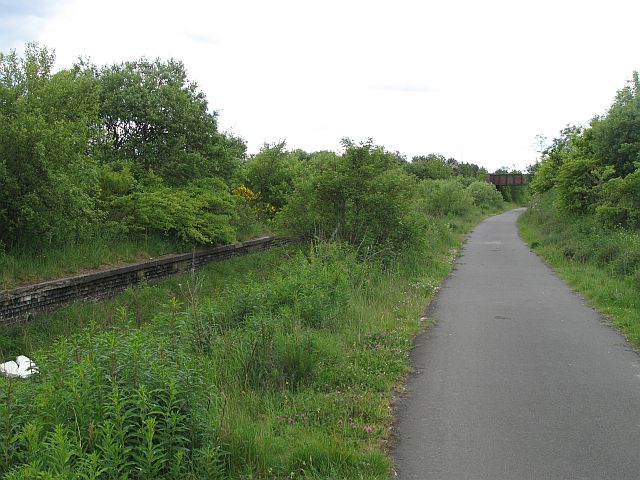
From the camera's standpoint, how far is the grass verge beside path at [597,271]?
1014 cm

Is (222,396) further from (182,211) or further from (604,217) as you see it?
(604,217)

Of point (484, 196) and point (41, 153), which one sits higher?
point (484, 196)

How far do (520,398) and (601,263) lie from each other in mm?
10728

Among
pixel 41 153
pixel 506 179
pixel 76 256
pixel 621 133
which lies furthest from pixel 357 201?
pixel 506 179

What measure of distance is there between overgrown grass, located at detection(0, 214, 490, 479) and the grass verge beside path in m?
4.09

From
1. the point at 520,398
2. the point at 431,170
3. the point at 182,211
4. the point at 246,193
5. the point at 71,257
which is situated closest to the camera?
the point at 520,398

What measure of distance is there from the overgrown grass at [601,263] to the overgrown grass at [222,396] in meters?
4.26

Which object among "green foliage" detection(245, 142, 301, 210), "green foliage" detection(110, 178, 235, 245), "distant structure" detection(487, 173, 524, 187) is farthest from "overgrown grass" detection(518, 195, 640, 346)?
"distant structure" detection(487, 173, 524, 187)

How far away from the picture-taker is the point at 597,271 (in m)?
14.5

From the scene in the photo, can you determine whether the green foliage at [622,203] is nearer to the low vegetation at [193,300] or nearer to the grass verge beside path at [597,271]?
the grass verge beside path at [597,271]

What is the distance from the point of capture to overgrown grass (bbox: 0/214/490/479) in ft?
12.5

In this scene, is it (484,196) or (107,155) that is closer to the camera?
(107,155)

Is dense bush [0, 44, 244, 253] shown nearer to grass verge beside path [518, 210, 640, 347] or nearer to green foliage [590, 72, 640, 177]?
grass verge beside path [518, 210, 640, 347]

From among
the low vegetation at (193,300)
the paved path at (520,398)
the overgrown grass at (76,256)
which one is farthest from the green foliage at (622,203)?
the overgrown grass at (76,256)
